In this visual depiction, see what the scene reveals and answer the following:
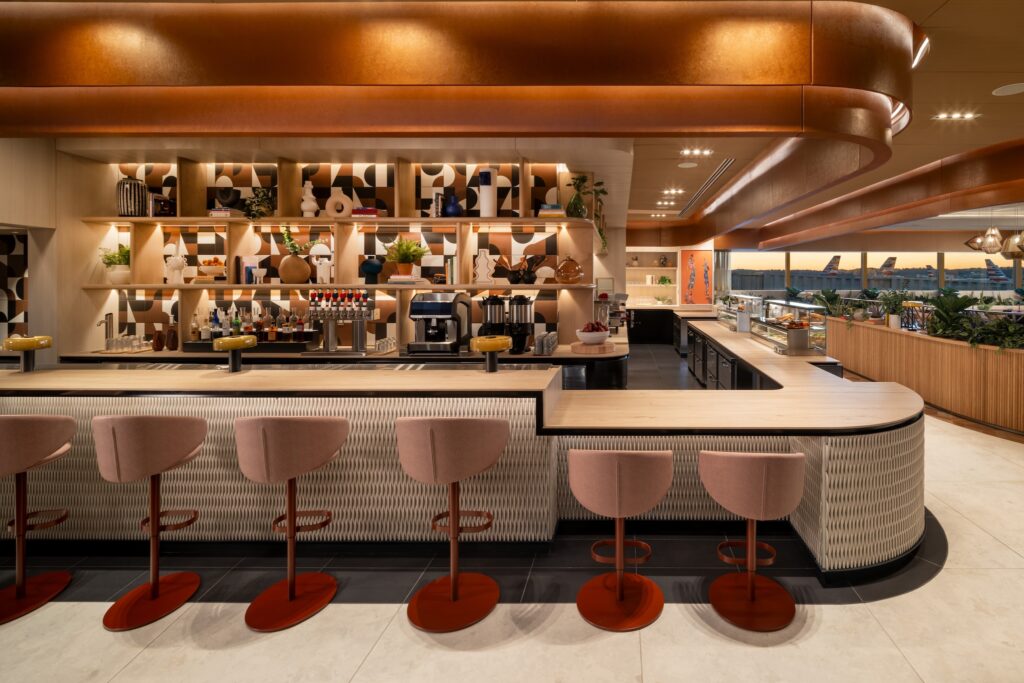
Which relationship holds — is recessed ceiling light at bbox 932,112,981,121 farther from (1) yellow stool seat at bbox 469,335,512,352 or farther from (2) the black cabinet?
(2) the black cabinet

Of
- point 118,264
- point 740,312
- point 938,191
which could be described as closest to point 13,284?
point 118,264

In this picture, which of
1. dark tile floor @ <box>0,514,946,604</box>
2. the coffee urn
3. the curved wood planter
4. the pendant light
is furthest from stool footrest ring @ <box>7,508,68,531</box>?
the pendant light

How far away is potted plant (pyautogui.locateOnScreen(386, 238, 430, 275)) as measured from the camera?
5445 millimetres

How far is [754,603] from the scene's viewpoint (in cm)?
272

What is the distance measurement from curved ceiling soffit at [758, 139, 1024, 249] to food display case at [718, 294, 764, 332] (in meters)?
2.46

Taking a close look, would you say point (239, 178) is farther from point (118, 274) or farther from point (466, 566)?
point (466, 566)

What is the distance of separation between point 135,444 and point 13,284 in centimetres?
413

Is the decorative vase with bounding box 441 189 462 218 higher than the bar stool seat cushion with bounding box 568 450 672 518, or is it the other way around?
the decorative vase with bounding box 441 189 462 218

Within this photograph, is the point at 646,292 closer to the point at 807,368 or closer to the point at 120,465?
the point at 807,368

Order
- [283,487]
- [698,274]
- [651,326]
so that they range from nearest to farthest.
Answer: [283,487], [698,274], [651,326]

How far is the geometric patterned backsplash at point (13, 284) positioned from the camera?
5.37 meters

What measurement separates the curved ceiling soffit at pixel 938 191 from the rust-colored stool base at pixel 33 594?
29.4 feet

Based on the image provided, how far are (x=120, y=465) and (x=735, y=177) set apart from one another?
314 inches

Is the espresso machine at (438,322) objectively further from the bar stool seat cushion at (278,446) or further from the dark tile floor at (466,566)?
the bar stool seat cushion at (278,446)
